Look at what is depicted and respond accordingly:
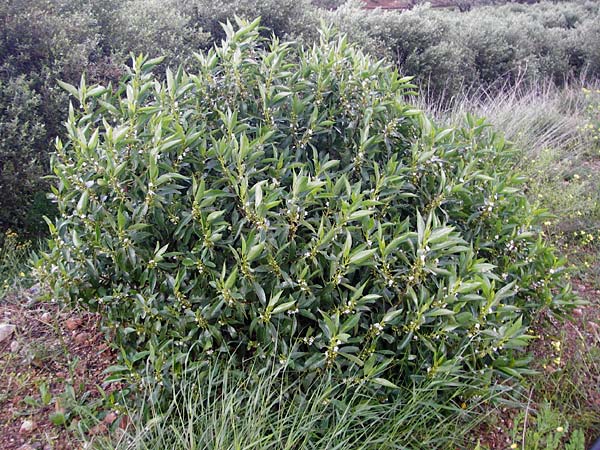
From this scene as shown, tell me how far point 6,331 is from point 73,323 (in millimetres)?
351

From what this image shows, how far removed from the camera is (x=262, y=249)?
2.14 meters

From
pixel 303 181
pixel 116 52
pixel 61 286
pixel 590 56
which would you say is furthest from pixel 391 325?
pixel 590 56

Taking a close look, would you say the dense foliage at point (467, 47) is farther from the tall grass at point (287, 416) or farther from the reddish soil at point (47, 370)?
the tall grass at point (287, 416)

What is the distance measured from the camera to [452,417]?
8.36 feet

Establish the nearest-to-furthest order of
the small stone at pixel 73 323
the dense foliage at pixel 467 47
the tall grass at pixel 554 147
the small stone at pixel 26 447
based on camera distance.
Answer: the small stone at pixel 26 447, the small stone at pixel 73 323, the tall grass at pixel 554 147, the dense foliage at pixel 467 47

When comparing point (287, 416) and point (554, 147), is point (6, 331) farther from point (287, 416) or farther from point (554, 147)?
point (554, 147)

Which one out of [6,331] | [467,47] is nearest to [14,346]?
[6,331]

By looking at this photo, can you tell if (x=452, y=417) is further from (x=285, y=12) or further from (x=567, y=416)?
(x=285, y=12)

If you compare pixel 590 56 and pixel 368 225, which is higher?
pixel 368 225

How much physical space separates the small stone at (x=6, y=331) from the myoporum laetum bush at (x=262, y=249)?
68 cm

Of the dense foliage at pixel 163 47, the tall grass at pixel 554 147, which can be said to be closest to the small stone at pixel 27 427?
the dense foliage at pixel 163 47

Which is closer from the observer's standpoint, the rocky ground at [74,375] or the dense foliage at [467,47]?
the rocky ground at [74,375]

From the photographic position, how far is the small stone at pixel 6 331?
2973mm

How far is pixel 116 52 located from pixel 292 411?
3.55 meters
